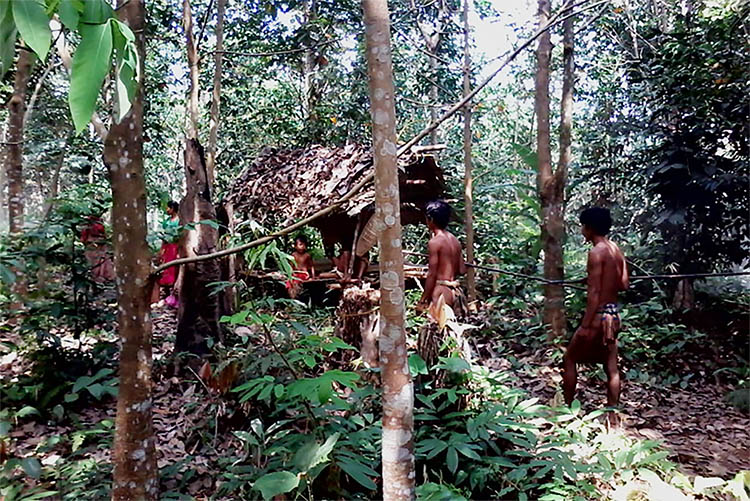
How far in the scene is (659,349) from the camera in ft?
20.7

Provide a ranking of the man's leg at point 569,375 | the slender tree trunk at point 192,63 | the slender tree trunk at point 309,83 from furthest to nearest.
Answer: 1. the slender tree trunk at point 309,83
2. the slender tree trunk at point 192,63
3. the man's leg at point 569,375

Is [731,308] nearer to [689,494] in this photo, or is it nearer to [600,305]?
[600,305]

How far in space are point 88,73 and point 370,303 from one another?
192 inches

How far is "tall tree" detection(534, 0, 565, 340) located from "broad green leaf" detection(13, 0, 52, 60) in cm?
571

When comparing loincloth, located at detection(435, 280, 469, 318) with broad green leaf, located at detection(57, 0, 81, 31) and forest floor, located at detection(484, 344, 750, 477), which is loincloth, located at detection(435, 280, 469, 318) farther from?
broad green leaf, located at detection(57, 0, 81, 31)

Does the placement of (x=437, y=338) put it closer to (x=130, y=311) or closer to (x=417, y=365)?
(x=417, y=365)

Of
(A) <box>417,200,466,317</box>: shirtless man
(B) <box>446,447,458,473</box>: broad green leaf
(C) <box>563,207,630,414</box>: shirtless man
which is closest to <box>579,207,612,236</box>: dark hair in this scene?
(C) <box>563,207,630,414</box>: shirtless man

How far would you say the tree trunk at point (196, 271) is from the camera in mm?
4801

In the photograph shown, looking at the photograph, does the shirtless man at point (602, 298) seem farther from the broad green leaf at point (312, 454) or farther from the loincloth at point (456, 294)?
the broad green leaf at point (312, 454)

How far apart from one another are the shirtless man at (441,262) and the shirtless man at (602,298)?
117cm

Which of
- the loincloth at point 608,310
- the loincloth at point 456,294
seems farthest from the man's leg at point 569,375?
the loincloth at point 456,294

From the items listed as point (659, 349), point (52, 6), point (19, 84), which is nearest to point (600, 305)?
point (659, 349)

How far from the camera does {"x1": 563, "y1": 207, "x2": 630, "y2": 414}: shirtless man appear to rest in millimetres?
4145

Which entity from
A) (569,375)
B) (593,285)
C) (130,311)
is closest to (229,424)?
(130,311)
